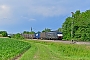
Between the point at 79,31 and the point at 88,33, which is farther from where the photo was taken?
the point at 79,31

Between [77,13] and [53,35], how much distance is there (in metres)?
16.6

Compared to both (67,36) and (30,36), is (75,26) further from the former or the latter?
(30,36)

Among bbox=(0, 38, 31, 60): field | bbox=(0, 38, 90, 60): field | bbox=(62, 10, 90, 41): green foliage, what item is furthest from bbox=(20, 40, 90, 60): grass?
bbox=(62, 10, 90, 41): green foliage

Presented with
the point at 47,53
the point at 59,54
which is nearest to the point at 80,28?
the point at 47,53

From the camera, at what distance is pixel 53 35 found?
286 ft

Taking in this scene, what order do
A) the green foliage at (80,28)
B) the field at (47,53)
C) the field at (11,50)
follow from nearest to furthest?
the field at (11,50) < the field at (47,53) < the green foliage at (80,28)

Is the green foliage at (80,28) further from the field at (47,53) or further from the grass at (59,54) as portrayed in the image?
the grass at (59,54)

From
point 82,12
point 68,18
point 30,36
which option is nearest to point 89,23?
point 82,12

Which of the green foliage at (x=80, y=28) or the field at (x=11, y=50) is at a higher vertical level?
the green foliage at (x=80, y=28)

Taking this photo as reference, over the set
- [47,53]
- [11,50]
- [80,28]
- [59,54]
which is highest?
[80,28]

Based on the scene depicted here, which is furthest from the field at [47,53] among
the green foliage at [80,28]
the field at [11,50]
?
the green foliage at [80,28]

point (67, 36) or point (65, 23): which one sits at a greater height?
point (65, 23)

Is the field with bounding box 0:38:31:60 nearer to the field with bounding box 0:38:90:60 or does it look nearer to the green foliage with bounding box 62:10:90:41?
the field with bounding box 0:38:90:60

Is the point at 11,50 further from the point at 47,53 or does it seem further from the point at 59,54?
the point at 59,54
